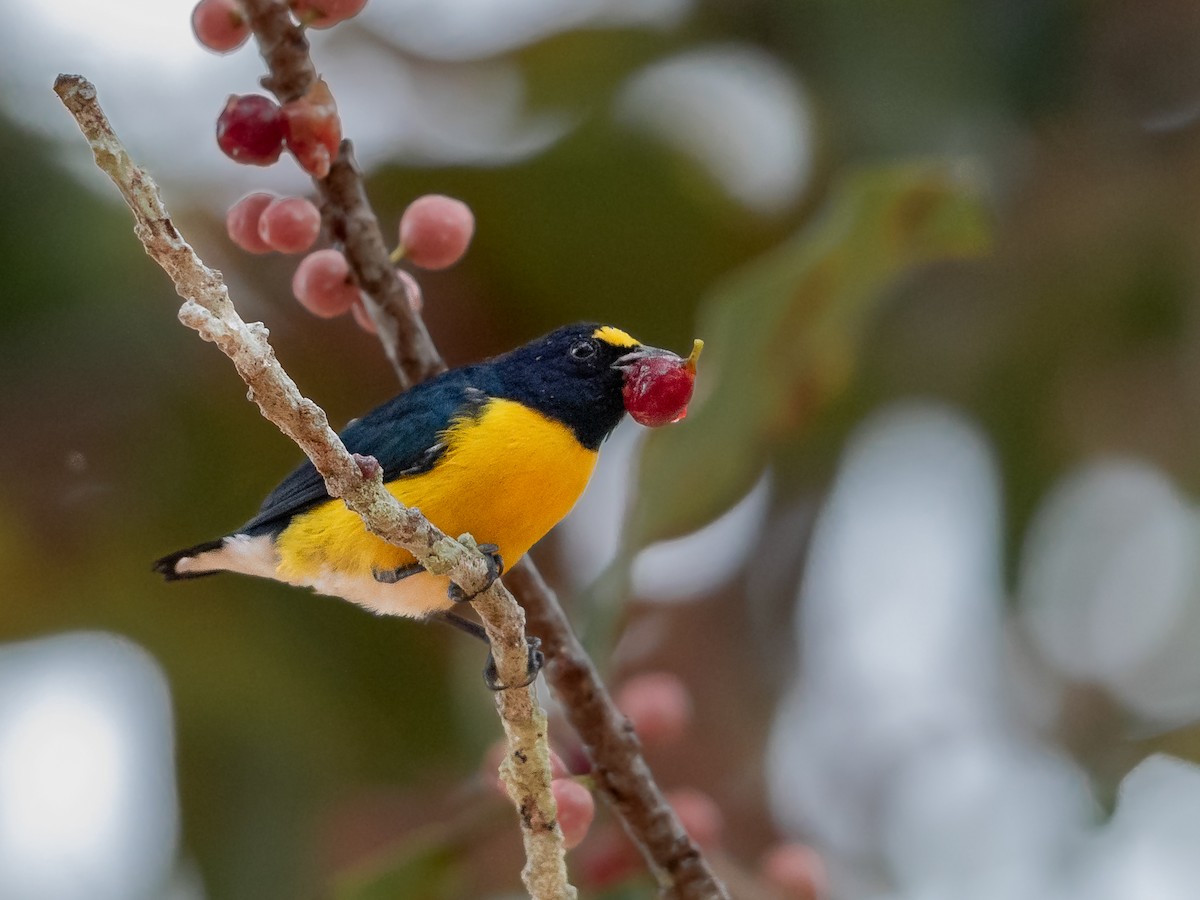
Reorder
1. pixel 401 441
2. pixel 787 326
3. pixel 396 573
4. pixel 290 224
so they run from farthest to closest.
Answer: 1. pixel 787 326
2. pixel 401 441
3. pixel 396 573
4. pixel 290 224

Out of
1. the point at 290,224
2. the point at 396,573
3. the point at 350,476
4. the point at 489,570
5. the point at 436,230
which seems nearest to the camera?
the point at 350,476

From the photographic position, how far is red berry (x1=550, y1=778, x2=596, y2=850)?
6.20 ft

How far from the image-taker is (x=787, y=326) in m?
2.74

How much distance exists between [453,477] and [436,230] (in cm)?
46

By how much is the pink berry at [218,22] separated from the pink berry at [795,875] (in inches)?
67.2

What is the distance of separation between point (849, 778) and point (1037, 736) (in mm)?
534

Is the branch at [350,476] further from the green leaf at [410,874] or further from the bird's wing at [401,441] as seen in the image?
the green leaf at [410,874]

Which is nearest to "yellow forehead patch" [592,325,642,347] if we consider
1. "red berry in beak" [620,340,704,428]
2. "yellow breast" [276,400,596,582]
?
"yellow breast" [276,400,596,582]

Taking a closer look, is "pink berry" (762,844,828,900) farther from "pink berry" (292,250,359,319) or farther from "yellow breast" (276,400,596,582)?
"pink berry" (292,250,359,319)

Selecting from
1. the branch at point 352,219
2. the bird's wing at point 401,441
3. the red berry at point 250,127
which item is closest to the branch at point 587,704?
the branch at point 352,219

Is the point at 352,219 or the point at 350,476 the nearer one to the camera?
the point at 350,476

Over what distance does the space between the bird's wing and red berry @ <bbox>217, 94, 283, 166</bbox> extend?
563 mm

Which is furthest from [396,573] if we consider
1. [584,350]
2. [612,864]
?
[612,864]

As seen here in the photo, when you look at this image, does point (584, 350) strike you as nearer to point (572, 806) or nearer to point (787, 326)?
point (787, 326)
